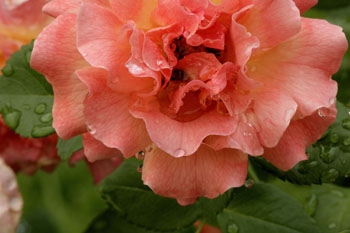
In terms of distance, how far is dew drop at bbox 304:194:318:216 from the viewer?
903 mm

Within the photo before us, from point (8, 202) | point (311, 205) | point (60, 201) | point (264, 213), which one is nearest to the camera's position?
point (8, 202)

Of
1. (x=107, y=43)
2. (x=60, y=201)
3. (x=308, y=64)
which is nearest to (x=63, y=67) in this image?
(x=107, y=43)

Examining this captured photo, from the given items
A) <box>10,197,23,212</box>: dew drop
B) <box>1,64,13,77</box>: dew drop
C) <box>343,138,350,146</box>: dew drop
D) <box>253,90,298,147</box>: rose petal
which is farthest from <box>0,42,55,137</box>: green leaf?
<box>343,138,350,146</box>: dew drop

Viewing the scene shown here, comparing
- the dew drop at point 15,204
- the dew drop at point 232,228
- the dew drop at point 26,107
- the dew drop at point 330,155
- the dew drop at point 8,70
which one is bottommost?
the dew drop at point 232,228

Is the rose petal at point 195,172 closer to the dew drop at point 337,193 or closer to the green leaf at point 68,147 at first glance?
the green leaf at point 68,147

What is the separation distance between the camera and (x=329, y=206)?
900mm

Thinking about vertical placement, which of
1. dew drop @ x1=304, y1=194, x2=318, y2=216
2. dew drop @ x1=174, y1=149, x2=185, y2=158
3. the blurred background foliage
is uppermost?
dew drop @ x1=174, y1=149, x2=185, y2=158

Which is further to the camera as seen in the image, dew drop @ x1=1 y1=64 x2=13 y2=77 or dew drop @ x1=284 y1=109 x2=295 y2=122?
dew drop @ x1=1 y1=64 x2=13 y2=77

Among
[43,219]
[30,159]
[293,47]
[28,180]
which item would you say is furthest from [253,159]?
[28,180]

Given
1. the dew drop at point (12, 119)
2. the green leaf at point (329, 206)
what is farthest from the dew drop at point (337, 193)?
the dew drop at point (12, 119)

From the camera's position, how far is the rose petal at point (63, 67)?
2.00 feet

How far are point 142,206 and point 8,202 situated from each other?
245 millimetres

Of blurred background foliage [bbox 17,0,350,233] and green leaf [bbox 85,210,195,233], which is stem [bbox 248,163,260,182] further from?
blurred background foliage [bbox 17,0,350,233]

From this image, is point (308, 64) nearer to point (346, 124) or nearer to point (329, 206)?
point (346, 124)
